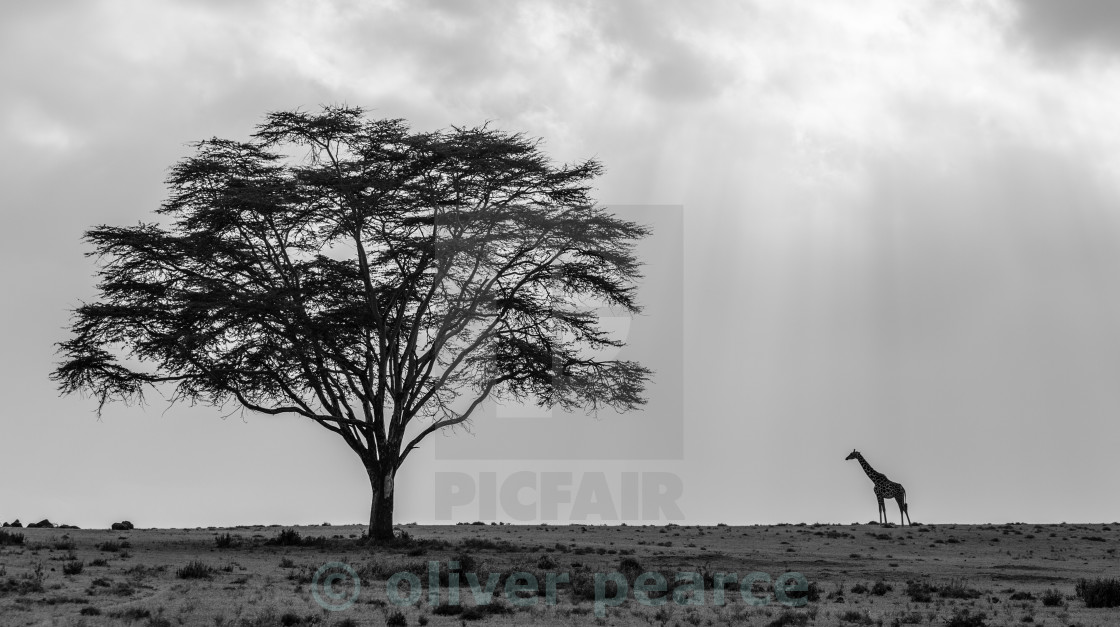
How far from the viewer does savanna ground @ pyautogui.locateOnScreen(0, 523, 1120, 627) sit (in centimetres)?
1897

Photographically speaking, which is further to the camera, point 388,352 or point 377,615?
point 388,352

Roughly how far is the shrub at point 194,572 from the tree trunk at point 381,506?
9.96 metres

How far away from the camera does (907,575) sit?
27891mm

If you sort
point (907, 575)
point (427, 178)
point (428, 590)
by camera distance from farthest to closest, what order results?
point (427, 178), point (907, 575), point (428, 590)

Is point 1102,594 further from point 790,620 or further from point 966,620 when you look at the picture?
point 790,620

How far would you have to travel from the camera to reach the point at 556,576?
24.5m

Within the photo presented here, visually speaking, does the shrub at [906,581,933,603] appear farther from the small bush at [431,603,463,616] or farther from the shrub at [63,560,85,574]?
the shrub at [63,560,85,574]

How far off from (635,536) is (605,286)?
11.3 metres

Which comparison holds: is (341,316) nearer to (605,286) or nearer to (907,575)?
(605,286)

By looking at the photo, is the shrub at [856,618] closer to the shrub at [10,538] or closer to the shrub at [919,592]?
the shrub at [919,592]

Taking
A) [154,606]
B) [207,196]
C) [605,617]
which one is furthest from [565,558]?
[207,196]

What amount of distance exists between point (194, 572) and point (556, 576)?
8057mm

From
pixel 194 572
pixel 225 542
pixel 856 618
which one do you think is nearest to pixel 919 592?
pixel 856 618

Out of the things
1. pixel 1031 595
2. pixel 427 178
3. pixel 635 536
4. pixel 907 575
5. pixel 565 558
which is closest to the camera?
pixel 1031 595
